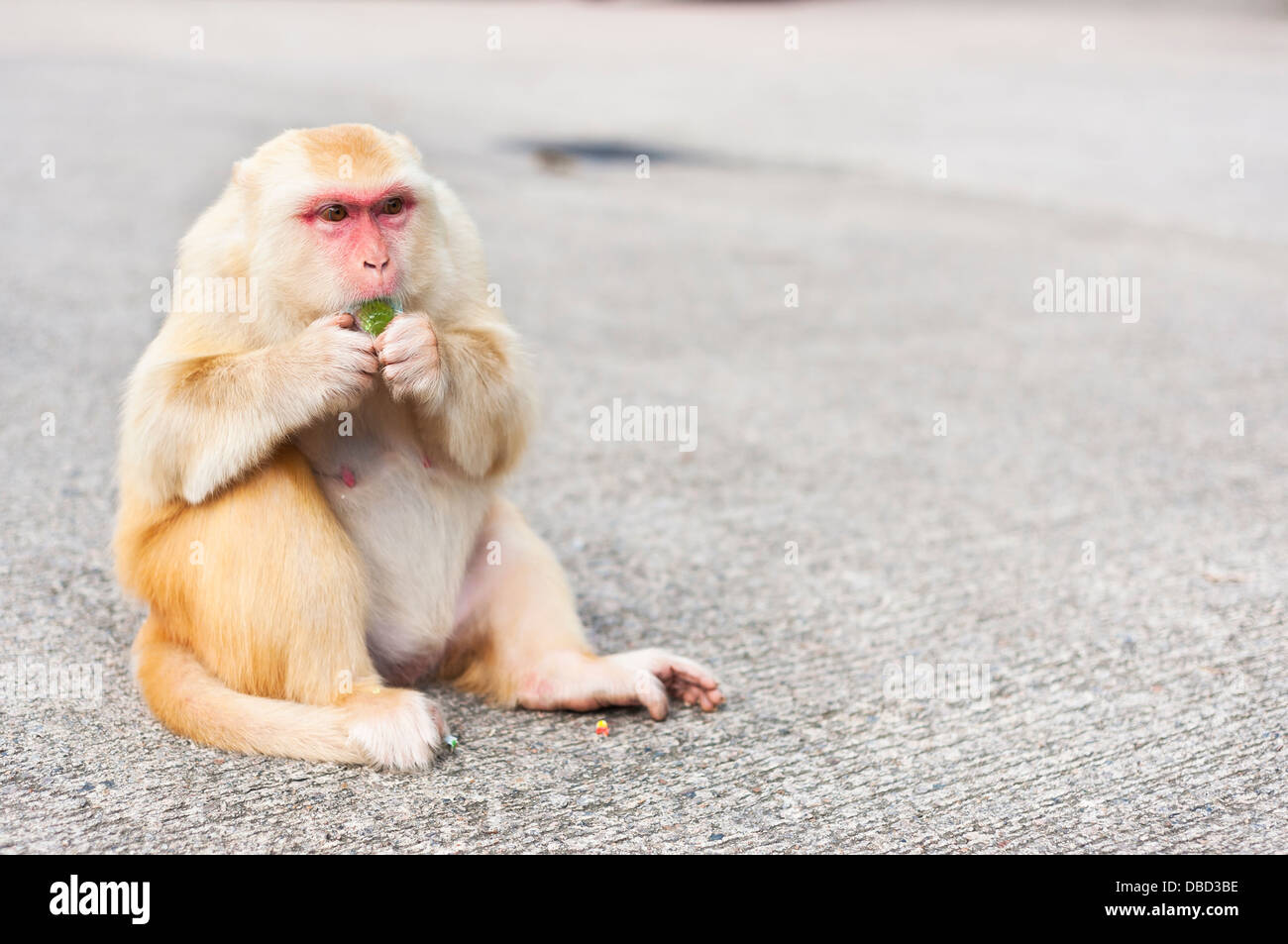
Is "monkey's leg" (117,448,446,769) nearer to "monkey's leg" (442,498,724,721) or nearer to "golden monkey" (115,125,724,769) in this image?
"golden monkey" (115,125,724,769)

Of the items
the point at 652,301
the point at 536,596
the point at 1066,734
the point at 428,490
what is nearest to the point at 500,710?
the point at 536,596

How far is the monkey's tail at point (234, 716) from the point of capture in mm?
2930

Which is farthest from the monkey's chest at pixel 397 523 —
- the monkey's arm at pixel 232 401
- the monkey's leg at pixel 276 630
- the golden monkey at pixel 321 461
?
the monkey's arm at pixel 232 401

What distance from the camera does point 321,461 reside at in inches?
124

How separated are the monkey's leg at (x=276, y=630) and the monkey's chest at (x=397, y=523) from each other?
111mm

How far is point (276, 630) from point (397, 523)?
40 centimetres

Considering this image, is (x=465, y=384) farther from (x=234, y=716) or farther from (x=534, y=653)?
(x=234, y=716)

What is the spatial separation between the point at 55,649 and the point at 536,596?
4.31 feet

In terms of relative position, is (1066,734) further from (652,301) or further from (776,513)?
(652,301)

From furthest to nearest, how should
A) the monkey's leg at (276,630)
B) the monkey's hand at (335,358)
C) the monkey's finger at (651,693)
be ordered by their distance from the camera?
1. the monkey's finger at (651,693)
2. the monkey's leg at (276,630)
3. the monkey's hand at (335,358)

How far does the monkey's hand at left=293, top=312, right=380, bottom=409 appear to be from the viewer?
111 inches

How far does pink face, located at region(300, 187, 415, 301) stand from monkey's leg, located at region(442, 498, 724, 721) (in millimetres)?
848

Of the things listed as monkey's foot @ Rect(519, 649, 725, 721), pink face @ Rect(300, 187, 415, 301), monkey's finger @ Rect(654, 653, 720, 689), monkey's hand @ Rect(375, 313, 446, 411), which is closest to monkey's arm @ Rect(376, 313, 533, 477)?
monkey's hand @ Rect(375, 313, 446, 411)

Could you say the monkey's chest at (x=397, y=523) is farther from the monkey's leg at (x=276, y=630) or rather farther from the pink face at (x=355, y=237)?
the pink face at (x=355, y=237)
